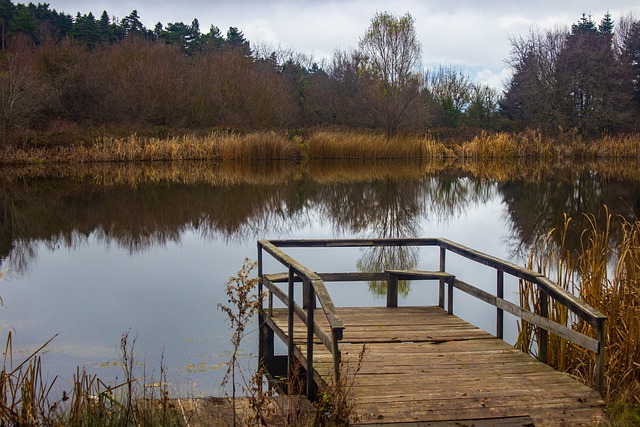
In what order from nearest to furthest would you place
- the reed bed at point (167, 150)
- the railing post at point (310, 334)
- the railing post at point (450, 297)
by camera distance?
the railing post at point (310, 334) → the railing post at point (450, 297) → the reed bed at point (167, 150)

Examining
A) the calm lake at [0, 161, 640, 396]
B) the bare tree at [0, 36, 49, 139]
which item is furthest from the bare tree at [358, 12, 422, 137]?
the bare tree at [0, 36, 49, 139]

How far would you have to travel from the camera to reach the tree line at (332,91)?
34.5 m

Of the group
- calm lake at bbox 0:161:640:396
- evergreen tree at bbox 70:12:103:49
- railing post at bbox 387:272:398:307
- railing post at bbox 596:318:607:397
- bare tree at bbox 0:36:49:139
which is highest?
evergreen tree at bbox 70:12:103:49

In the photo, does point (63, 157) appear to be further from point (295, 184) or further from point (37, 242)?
point (37, 242)

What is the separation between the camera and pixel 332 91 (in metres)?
44.8

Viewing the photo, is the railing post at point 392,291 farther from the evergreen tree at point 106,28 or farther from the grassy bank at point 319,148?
the evergreen tree at point 106,28

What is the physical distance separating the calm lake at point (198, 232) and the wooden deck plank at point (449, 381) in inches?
53.0

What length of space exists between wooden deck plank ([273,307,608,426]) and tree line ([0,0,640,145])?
→ 25707 millimetres

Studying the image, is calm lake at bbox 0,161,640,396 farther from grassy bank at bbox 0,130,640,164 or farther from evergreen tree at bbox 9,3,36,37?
evergreen tree at bbox 9,3,36,37

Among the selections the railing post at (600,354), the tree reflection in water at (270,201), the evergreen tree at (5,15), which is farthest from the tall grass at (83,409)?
the evergreen tree at (5,15)

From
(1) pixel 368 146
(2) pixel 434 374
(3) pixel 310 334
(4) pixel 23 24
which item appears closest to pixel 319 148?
(1) pixel 368 146

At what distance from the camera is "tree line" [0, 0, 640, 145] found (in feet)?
113

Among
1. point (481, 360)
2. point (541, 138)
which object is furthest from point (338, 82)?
point (481, 360)

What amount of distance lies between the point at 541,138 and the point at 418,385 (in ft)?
113
